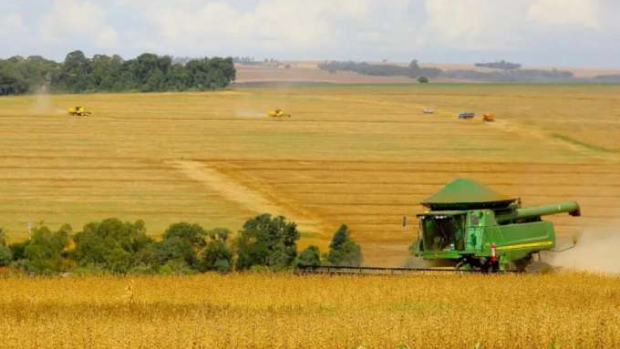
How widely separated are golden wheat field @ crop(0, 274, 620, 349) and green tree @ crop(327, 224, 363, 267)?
58.7 feet

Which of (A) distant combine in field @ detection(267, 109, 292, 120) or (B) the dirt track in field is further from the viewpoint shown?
(A) distant combine in field @ detection(267, 109, 292, 120)

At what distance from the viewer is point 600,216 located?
175ft

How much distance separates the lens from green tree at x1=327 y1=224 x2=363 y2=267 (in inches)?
1789

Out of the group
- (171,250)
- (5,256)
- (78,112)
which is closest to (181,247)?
(171,250)

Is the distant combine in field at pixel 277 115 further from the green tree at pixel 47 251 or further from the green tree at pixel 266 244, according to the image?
the green tree at pixel 47 251

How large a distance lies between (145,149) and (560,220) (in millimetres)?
41049

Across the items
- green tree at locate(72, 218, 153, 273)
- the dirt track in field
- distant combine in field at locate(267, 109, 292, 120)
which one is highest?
green tree at locate(72, 218, 153, 273)

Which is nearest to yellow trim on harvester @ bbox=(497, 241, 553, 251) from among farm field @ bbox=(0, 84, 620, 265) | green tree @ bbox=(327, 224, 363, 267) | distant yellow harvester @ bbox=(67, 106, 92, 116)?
green tree @ bbox=(327, 224, 363, 267)

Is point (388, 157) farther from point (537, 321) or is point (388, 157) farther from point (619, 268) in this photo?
point (537, 321)

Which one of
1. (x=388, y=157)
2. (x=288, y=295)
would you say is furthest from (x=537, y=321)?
(x=388, y=157)

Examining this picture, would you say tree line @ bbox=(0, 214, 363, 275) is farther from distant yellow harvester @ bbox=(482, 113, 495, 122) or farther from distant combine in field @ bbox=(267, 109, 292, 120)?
distant combine in field @ bbox=(267, 109, 292, 120)

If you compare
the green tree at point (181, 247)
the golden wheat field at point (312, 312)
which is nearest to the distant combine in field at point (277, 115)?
the green tree at point (181, 247)

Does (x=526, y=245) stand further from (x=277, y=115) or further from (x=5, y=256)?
(x=277, y=115)

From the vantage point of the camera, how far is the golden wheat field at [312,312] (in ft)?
53.7
